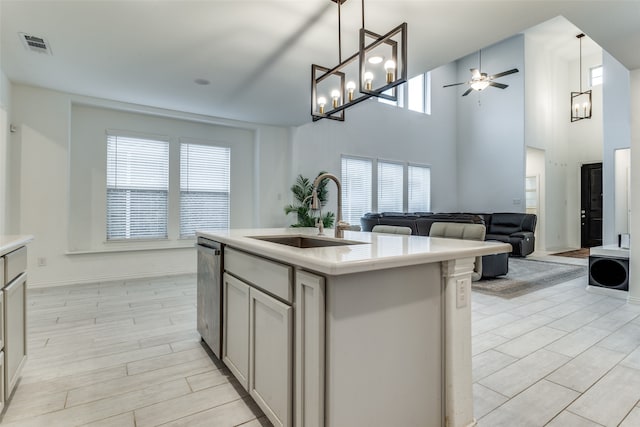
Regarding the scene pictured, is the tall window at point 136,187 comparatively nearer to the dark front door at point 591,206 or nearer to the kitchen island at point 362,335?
the kitchen island at point 362,335

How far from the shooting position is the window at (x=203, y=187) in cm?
568

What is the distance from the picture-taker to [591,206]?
8766mm

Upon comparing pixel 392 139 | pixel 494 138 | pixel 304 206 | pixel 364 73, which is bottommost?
pixel 304 206

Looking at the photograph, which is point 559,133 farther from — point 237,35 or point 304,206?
point 237,35

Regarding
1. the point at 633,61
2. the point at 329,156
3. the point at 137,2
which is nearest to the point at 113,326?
the point at 137,2

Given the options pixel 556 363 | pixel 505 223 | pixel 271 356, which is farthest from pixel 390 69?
pixel 505 223

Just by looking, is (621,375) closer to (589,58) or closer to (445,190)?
(445,190)

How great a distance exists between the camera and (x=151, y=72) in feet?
12.6

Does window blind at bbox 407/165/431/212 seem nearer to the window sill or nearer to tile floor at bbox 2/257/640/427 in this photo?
tile floor at bbox 2/257/640/427

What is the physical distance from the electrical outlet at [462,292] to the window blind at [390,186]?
6.57 metres

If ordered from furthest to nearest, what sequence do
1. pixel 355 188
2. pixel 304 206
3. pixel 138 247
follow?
pixel 355 188
pixel 304 206
pixel 138 247

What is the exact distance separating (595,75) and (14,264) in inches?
458

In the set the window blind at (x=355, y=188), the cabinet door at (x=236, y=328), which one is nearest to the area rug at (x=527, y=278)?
the window blind at (x=355, y=188)

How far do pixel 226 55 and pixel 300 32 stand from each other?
90 cm
